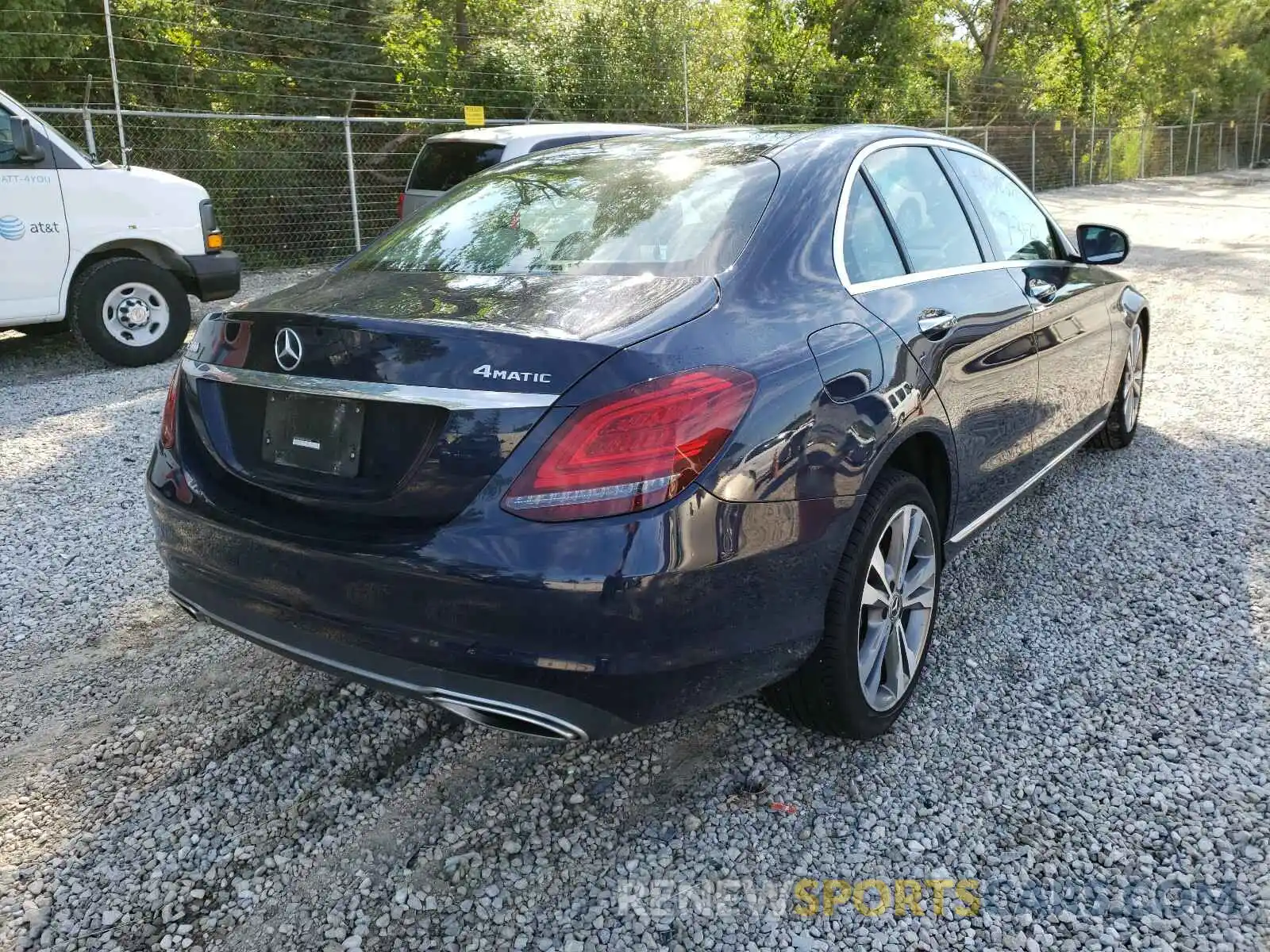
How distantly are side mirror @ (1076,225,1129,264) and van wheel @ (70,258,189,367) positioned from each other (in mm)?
6555

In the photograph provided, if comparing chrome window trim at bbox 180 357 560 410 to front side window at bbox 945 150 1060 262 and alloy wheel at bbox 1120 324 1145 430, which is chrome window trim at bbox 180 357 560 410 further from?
alloy wheel at bbox 1120 324 1145 430

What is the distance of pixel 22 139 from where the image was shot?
272 inches

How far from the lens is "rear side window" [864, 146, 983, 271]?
10.6 feet

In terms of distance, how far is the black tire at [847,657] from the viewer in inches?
Answer: 99.7

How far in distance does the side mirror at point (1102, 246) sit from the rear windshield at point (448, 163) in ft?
20.7

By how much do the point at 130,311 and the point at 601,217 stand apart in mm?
6143

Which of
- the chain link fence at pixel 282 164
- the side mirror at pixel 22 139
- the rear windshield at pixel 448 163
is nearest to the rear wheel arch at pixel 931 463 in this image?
the side mirror at pixel 22 139

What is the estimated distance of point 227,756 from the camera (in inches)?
111

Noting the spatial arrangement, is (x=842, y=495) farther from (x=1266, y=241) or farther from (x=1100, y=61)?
(x=1100, y=61)

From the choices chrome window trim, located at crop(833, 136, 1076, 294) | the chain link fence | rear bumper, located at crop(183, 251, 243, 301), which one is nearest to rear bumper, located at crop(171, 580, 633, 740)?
chrome window trim, located at crop(833, 136, 1076, 294)

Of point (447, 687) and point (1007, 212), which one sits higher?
point (1007, 212)

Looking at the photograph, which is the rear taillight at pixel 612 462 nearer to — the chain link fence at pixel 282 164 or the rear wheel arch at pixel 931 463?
the rear wheel arch at pixel 931 463

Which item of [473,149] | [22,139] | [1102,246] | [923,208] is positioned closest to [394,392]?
[923,208]

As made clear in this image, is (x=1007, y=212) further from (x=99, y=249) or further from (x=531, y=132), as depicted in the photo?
(x=531, y=132)
